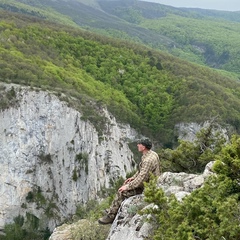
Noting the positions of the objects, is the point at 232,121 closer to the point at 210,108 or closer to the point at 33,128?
the point at 210,108

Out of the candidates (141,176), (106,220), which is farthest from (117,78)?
(141,176)

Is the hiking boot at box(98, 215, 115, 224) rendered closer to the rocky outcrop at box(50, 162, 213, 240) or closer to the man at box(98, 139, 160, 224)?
the man at box(98, 139, 160, 224)

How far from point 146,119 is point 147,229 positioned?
65126mm

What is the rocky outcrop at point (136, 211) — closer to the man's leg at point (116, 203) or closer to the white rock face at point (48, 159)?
the man's leg at point (116, 203)

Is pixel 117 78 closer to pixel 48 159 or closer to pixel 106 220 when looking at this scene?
pixel 48 159

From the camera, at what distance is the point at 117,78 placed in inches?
3228

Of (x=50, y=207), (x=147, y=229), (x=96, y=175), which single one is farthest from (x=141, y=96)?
(x=147, y=229)

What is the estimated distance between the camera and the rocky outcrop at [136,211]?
27.4 feet

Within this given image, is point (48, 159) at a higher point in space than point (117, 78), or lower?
lower

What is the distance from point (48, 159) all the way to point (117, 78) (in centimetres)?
3637

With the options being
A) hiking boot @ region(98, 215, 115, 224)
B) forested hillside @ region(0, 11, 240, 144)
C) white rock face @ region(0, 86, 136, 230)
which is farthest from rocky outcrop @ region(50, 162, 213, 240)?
forested hillside @ region(0, 11, 240, 144)

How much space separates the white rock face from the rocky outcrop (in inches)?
1446

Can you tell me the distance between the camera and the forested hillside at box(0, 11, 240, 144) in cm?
5775

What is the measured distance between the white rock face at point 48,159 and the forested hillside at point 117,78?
284 cm
